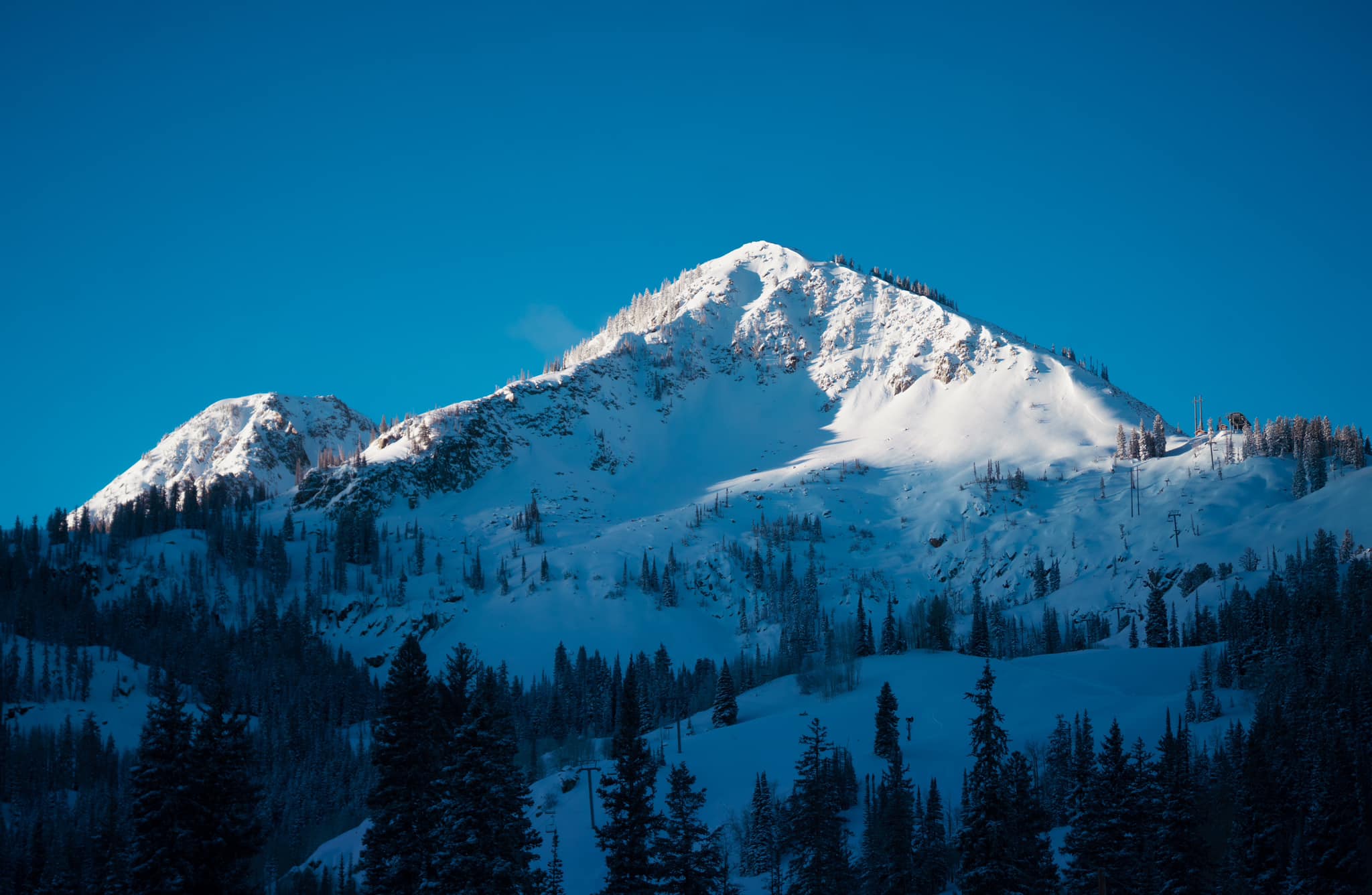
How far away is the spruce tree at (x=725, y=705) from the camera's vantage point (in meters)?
147

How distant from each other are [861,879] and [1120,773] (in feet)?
72.7

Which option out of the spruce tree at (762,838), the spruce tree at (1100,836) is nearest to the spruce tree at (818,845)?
the spruce tree at (1100,836)

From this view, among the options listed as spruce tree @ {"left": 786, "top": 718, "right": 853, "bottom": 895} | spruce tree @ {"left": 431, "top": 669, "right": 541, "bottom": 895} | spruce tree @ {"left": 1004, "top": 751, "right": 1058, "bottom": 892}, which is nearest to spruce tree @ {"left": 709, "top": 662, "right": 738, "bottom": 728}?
spruce tree @ {"left": 786, "top": 718, "right": 853, "bottom": 895}

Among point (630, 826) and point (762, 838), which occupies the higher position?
point (630, 826)

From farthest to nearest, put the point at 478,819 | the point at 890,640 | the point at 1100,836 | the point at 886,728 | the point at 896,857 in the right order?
the point at 890,640 → the point at 886,728 → the point at 896,857 → the point at 1100,836 → the point at 478,819

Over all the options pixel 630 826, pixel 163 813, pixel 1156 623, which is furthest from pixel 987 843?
pixel 1156 623

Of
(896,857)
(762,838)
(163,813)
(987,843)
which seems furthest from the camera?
(762,838)

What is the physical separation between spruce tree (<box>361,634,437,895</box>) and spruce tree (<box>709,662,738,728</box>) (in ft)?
349

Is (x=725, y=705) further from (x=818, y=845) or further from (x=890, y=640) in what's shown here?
(x=818, y=845)

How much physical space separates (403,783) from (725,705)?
108129 millimetres

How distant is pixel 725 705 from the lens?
147250 mm

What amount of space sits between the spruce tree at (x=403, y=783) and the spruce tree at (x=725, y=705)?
10647 centimetres

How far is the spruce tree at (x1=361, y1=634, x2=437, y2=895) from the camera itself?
41156 mm

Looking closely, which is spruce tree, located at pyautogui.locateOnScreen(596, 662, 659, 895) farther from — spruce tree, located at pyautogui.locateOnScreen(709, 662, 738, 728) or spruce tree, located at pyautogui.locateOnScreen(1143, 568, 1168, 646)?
spruce tree, located at pyautogui.locateOnScreen(1143, 568, 1168, 646)
